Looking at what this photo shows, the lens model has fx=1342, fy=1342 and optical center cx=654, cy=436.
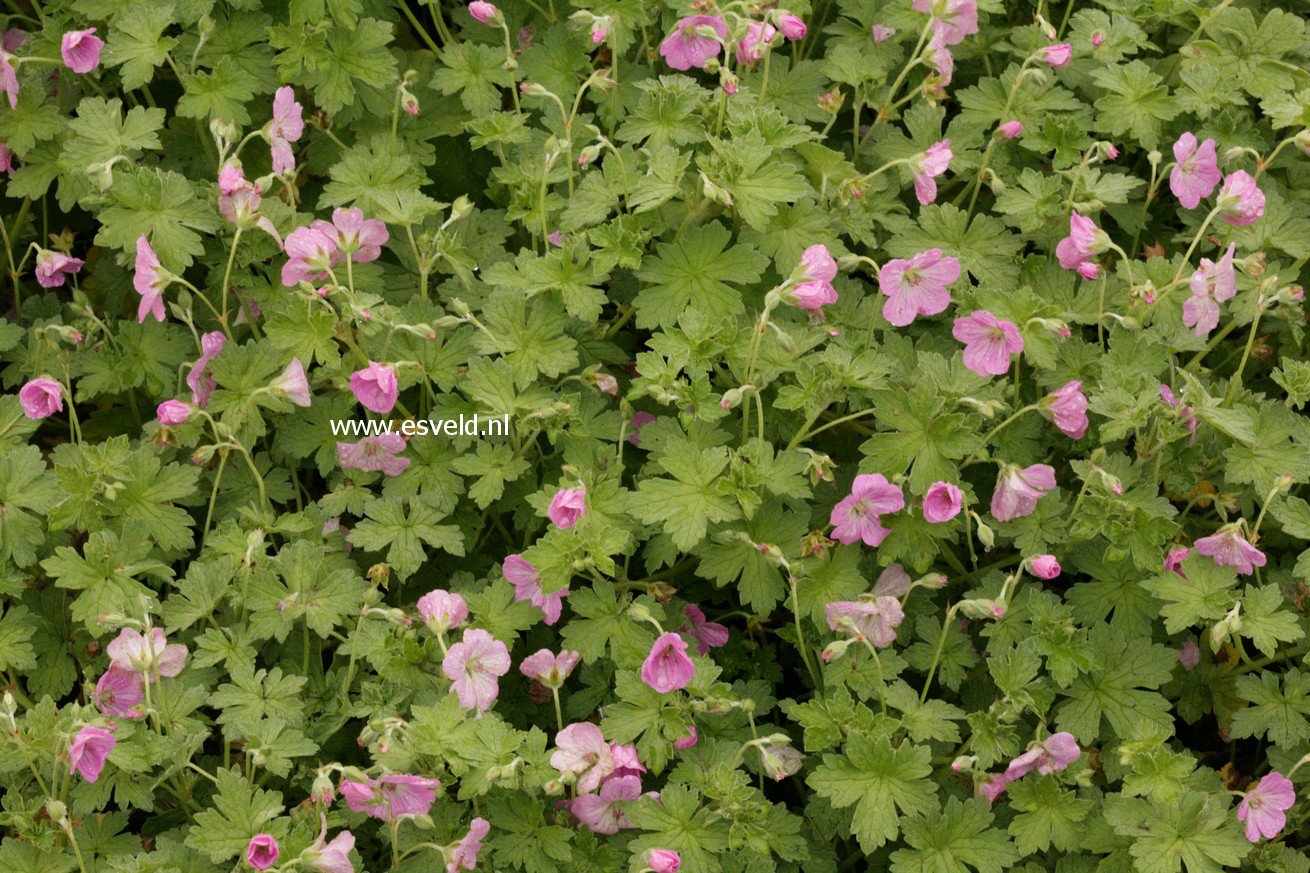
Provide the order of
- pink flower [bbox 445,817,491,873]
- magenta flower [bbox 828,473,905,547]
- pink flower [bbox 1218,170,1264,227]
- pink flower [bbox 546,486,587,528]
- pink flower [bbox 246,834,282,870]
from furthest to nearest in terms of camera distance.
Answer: pink flower [bbox 1218,170,1264,227], magenta flower [bbox 828,473,905,547], pink flower [bbox 546,486,587,528], pink flower [bbox 445,817,491,873], pink flower [bbox 246,834,282,870]

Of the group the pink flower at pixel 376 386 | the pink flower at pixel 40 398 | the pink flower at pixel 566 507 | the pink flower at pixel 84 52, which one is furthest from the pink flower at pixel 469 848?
the pink flower at pixel 84 52

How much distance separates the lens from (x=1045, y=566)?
8.30 ft

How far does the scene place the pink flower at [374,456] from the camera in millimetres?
2766

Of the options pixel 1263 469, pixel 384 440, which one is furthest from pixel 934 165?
pixel 384 440

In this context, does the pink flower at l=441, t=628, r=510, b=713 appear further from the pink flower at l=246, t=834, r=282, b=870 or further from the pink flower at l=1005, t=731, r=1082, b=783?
the pink flower at l=1005, t=731, r=1082, b=783

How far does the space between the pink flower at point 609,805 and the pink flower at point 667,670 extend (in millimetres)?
185

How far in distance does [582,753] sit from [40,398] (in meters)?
1.37

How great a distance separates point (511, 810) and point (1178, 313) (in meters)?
1.76

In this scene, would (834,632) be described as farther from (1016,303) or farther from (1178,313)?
(1178,313)

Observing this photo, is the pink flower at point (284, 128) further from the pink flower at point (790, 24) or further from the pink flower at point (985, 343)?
the pink flower at point (985, 343)

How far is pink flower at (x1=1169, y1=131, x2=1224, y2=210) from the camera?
9.73 ft

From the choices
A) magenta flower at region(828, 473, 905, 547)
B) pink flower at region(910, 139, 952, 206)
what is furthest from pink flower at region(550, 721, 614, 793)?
pink flower at region(910, 139, 952, 206)

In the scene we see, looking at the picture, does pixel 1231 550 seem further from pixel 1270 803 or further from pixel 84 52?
pixel 84 52

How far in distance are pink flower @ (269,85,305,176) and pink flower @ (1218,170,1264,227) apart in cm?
201
